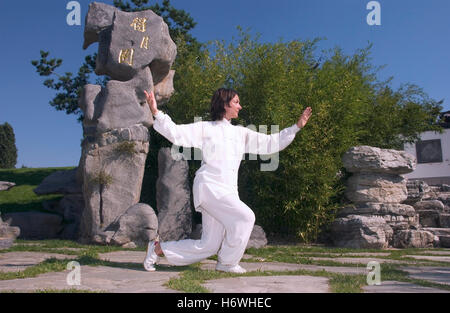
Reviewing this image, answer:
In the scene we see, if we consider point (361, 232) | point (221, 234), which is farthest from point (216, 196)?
point (361, 232)

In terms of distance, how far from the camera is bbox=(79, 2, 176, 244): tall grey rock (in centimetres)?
738

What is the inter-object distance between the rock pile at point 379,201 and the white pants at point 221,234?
14.8 feet

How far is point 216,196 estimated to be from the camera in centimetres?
344

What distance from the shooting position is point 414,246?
7.62m

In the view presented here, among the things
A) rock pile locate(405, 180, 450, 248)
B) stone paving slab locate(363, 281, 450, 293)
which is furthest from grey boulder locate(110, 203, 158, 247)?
rock pile locate(405, 180, 450, 248)

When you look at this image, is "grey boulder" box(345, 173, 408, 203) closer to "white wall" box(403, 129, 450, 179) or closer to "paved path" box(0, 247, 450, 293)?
"paved path" box(0, 247, 450, 293)

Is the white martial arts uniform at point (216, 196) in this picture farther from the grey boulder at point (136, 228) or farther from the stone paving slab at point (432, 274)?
the grey boulder at point (136, 228)

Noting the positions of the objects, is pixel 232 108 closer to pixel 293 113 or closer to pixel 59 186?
pixel 293 113

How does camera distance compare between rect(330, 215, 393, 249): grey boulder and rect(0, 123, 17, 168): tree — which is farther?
rect(0, 123, 17, 168): tree

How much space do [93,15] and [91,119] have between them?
2329 millimetres

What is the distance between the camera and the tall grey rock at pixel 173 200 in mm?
7328

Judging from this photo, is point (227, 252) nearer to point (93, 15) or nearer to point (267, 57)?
point (267, 57)

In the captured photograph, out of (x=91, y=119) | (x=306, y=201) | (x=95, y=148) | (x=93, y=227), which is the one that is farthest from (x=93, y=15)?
(x=306, y=201)

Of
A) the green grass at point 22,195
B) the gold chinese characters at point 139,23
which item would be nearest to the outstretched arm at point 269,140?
the gold chinese characters at point 139,23
